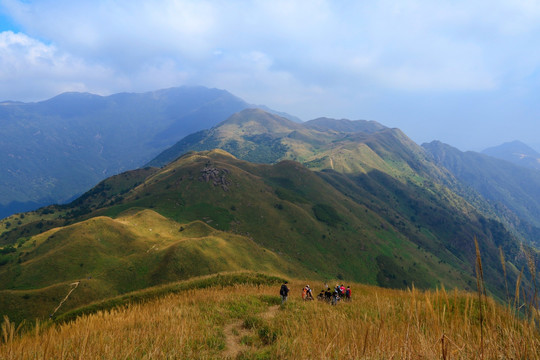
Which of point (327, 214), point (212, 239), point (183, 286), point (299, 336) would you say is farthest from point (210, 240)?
point (327, 214)

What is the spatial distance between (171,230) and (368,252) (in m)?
79.8

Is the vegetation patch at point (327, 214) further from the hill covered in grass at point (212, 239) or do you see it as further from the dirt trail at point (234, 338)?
the dirt trail at point (234, 338)

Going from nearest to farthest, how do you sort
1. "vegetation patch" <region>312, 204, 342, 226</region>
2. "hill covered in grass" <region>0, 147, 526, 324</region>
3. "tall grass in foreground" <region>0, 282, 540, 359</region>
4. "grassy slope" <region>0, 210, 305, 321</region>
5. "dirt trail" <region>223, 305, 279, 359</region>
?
"tall grass in foreground" <region>0, 282, 540, 359</region> → "dirt trail" <region>223, 305, 279, 359</region> → "grassy slope" <region>0, 210, 305, 321</region> → "hill covered in grass" <region>0, 147, 526, 324</region> → "vegetation patch" <region>312, 204, 342, 226</region>

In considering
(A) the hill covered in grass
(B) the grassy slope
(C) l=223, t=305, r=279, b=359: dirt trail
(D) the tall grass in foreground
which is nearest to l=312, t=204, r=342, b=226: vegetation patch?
(A) the hill covered in grass

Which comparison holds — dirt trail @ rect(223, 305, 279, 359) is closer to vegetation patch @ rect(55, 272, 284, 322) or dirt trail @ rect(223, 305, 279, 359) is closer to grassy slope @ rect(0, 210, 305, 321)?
vegetation patch @ rect(55, 272, 284, 322)

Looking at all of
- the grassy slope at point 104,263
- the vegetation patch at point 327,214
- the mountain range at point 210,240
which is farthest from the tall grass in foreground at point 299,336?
the vegetation patch at point 327,214

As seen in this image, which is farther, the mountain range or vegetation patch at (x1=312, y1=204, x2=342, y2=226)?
vegetation patch at (x1=312, y1=204, x2=342, y2=226)

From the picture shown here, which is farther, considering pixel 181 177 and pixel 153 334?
pixel 181 177

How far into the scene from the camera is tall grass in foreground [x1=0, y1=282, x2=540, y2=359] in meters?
5.19

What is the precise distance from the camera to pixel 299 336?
7410 mm

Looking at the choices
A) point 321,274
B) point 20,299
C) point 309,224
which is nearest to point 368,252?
point 309,224

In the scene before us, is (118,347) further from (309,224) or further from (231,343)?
(309,224)

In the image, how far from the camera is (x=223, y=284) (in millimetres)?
27000

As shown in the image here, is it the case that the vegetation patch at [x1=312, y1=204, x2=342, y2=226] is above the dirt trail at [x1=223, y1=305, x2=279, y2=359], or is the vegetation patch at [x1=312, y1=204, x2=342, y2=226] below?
below
